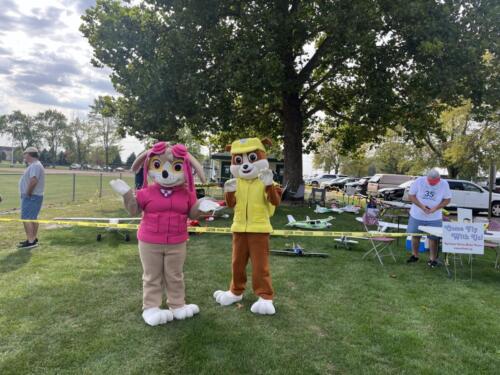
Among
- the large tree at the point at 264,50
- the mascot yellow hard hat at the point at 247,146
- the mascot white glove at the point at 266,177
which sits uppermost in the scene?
the large tree at the point at 264,50

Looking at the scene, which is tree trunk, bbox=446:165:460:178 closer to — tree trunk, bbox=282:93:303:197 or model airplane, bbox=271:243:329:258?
tree trunk, bbox=282:93:303:197

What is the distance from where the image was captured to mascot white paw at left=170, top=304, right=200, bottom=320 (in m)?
4.31

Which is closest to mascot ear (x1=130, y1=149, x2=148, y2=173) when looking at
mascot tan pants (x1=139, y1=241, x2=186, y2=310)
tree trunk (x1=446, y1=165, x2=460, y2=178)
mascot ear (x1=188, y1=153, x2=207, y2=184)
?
mascot ear (x1=188, y1=153, x2=207, y2=184)

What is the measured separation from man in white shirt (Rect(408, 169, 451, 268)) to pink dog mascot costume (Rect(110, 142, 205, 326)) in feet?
14.6

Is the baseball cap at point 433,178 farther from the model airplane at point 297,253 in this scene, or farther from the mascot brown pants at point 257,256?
the mascot brown pants at point 257,256

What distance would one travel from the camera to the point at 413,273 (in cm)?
666

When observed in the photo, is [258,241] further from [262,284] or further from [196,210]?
[196,210]

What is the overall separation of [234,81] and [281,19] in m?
2.71

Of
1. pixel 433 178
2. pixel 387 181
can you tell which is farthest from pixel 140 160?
pixel 387 181

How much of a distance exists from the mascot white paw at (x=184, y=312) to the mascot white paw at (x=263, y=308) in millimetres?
680

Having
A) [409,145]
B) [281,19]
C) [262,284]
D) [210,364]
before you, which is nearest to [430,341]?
[262,284]

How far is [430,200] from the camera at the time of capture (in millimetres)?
6934

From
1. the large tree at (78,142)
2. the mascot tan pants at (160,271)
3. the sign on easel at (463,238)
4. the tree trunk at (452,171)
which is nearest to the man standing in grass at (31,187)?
the mascot tan pants at (160,271)

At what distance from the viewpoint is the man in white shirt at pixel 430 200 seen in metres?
6.85
